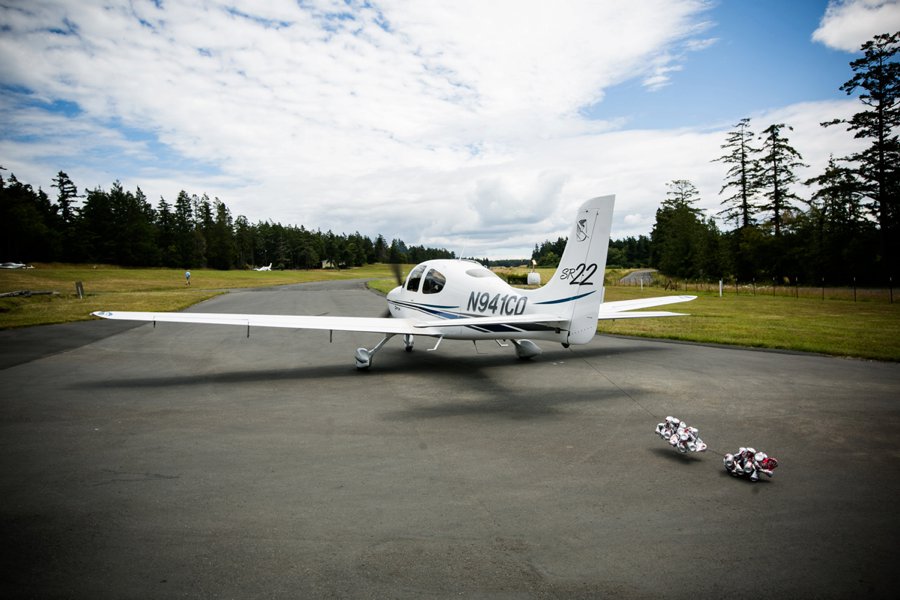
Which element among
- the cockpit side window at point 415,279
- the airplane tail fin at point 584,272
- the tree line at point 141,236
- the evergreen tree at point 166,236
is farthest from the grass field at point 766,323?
the evergreen tree at point 166,236

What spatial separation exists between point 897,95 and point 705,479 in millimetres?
44445

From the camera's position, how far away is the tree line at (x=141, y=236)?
260 feet

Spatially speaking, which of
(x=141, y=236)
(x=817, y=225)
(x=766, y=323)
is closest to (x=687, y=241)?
(x=817, y=225)

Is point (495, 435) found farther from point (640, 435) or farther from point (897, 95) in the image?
point (897, 95)

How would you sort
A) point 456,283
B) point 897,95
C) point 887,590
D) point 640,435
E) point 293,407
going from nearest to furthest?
point 887,590, point 640,435, point 293,407, point 456,283, point 897,95

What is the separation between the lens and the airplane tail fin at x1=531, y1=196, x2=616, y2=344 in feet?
26.2

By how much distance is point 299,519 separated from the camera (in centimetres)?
412

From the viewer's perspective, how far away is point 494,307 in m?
9.74

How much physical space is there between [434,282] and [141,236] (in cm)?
10521

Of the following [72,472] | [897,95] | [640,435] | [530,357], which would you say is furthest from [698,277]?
[72,472]

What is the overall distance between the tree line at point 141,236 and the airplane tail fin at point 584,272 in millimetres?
48905

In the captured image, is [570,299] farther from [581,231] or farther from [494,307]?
[494,307]

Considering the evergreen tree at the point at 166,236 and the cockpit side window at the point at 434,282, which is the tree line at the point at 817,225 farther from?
the evergreen tree at the point at 166,236

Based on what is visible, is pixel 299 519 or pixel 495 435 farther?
pixel 495 435
